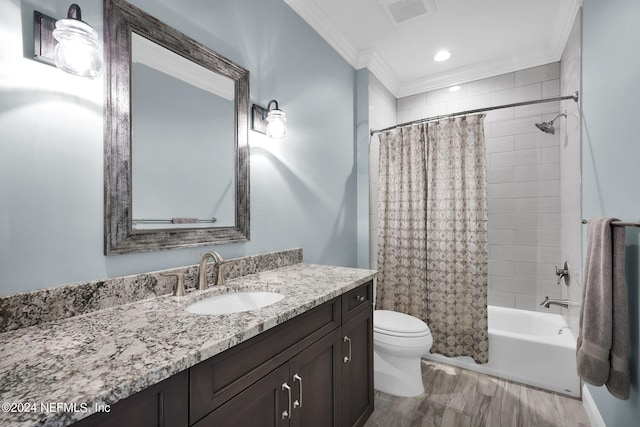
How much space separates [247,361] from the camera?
2.87ft

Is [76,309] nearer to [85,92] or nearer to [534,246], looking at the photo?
[85,92]

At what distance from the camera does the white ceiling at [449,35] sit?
2.07 metres

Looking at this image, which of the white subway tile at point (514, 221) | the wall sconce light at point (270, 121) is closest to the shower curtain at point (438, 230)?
the white subway tile at point (514, 221)

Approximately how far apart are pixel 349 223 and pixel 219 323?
1.86 meters

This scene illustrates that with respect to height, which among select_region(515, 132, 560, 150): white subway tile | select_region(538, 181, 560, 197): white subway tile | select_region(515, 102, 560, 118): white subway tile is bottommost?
select_region(538, 181, 560, 197): white subway tile

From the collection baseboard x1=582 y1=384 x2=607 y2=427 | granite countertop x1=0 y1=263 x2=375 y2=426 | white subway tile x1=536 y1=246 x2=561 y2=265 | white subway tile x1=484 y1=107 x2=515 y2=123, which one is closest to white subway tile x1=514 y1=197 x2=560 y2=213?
white subway tile x1=536 y1=246 x2=561 y2=265

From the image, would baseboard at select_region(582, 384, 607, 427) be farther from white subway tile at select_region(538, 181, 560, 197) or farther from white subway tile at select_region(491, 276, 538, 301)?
white subway tile at select_region(538, 181, 560, 197)

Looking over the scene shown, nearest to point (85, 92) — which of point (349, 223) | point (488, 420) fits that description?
point (349, 223)

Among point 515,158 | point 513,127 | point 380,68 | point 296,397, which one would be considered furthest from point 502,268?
point 296,397

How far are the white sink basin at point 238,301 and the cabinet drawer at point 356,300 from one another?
36 centimetres

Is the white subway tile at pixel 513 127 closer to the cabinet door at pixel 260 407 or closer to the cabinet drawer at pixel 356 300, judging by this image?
the cabinet drawer at pixel 356 300

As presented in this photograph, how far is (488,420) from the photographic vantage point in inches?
68.0

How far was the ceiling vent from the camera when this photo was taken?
2021 millimetres

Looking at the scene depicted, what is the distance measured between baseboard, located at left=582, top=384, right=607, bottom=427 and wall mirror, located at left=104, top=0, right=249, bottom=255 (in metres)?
2.16
